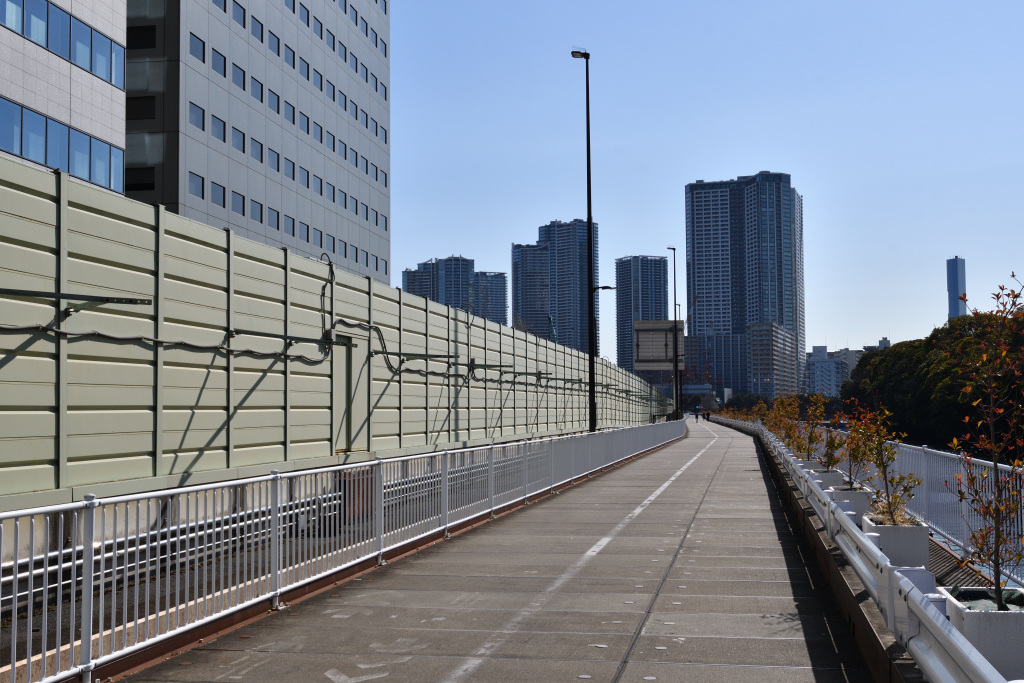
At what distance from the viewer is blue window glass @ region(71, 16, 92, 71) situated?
1510 inches

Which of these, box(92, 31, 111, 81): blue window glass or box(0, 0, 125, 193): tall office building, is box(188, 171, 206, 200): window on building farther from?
box(92, 31, 111, 81): blue window glass

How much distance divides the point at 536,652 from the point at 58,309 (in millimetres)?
7435

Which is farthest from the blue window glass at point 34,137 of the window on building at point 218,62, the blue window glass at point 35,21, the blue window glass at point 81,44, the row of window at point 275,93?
the window on building at point 218,62

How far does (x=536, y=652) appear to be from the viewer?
7.77m

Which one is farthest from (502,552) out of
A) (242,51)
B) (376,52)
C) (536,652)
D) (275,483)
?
(376,52)

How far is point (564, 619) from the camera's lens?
8992 mm

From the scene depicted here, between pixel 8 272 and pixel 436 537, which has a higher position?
pixel 8 272

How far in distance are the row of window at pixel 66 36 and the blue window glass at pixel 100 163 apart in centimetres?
280

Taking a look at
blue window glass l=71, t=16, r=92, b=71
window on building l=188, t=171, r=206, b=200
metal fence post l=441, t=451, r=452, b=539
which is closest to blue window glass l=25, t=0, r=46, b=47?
blue window glass l=71, t=16, r=92, b=71

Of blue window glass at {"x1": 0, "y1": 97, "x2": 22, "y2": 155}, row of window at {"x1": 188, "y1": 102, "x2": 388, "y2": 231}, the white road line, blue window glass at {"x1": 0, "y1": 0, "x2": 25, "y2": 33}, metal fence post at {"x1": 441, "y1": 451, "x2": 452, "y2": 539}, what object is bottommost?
the white road line

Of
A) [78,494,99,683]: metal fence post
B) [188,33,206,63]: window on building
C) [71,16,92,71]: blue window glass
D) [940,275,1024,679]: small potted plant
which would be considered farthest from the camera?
[188,33,206,63]: window on building

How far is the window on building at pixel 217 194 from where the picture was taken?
5619 centimetres

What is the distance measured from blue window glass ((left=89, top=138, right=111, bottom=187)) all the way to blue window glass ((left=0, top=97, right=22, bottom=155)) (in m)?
4.38

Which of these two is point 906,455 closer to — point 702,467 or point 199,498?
point 199,498
